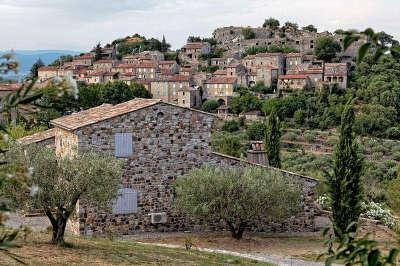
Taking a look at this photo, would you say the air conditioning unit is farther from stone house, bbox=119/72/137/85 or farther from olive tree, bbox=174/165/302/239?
stone house, bbox=119/72/137/85

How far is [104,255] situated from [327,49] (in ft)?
363

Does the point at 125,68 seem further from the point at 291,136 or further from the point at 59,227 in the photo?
the point at 59,227

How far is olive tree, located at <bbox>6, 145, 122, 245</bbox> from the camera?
574 inches

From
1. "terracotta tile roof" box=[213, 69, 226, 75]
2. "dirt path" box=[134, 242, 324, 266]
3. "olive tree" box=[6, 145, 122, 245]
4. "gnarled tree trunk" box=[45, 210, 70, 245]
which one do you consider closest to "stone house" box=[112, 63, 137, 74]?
"terracotta tile roof" box=[213, 69, 226, 75]

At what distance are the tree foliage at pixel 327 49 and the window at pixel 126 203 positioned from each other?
10404cm

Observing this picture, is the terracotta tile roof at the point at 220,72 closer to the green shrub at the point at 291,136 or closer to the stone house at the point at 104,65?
the stone house at the point at 104,65

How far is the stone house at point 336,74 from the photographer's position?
9894 cm

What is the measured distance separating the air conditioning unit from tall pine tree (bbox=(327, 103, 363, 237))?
5.27m

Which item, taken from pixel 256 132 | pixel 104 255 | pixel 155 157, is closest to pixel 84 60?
pixel 256 132

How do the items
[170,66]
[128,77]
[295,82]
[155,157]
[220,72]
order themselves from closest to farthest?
[155,157], [295,82], [128,77], [220,72], [170,66]

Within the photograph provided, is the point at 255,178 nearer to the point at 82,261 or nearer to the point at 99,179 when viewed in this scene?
the point at 99,179

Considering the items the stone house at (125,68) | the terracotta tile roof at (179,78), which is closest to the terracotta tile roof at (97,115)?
the terracotta tile roof at (179,78)

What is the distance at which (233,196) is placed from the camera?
64.4ft

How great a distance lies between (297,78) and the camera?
4016 inches
